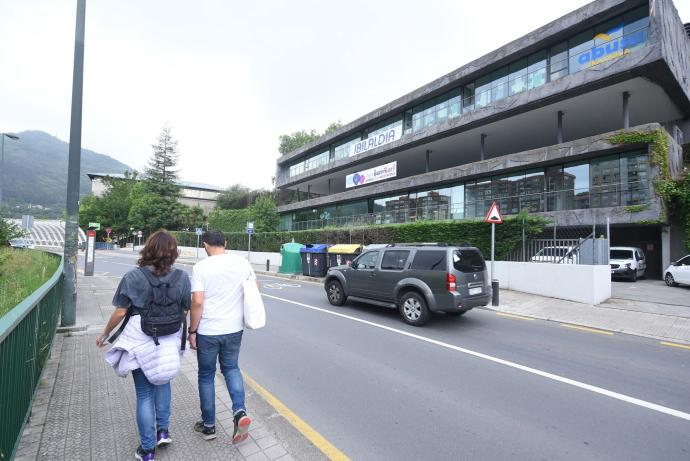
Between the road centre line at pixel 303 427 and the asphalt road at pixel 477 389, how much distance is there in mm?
78

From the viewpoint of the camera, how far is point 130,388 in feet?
12.8

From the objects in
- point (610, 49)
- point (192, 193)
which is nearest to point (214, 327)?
point (610, 49)

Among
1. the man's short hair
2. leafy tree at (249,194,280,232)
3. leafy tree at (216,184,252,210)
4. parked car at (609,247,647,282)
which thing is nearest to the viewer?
the man's short hair

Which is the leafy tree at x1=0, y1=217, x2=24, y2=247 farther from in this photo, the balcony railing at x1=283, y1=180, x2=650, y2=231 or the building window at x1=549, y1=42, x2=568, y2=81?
the building window at x1=549, y1=42, x2=568, y2=81

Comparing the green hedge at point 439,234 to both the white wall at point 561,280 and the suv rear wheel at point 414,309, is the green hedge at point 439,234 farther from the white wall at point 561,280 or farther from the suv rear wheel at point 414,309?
the suv rear wheel at point 414,309

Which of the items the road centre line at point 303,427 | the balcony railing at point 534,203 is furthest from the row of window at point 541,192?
the road centre line at point 303,427

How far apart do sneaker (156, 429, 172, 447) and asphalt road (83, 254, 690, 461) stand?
124 cm

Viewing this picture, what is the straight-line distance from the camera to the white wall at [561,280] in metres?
10.5

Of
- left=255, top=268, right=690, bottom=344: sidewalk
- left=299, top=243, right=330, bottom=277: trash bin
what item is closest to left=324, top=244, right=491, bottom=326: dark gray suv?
left=255, top=268, right=690, bottom=344: sidewalk

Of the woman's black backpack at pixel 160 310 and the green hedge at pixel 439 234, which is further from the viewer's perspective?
the green hedge at pixel 439 234

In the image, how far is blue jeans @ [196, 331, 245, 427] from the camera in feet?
9.83

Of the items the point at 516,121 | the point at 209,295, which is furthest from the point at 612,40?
the point at 209,295

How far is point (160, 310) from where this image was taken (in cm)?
267

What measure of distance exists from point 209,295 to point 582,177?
19.9 meters
